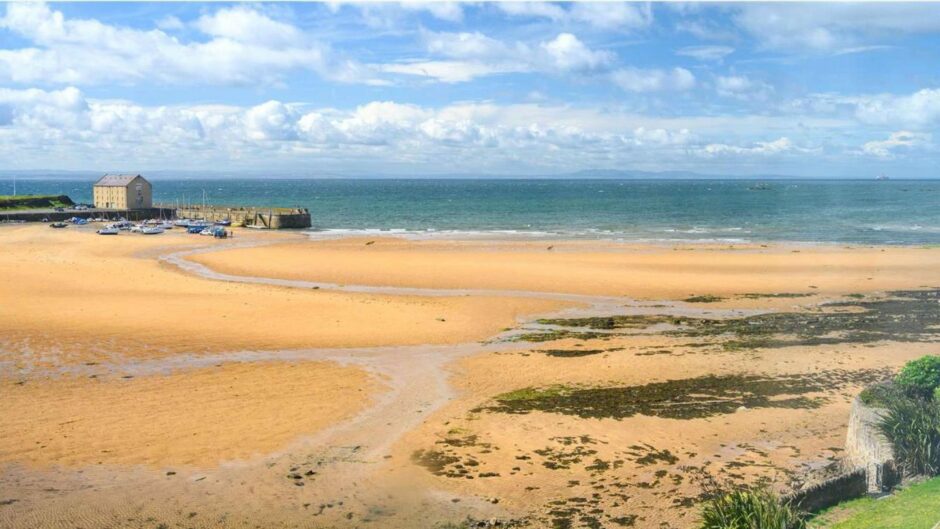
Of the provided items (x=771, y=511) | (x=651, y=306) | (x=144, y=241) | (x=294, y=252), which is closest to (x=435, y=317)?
(x=651, y=306)

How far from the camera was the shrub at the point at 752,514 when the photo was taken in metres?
9.03

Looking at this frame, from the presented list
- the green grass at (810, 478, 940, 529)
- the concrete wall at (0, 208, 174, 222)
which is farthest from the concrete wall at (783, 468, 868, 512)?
the concrete wall at (0, 208, 174, 222)

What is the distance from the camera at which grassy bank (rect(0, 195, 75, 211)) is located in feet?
272

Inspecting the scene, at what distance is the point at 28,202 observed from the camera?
8588 cm

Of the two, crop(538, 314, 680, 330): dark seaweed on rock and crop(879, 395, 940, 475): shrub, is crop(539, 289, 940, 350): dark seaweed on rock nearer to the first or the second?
crop(538, 314, 680, 330): dark seaweed on rock

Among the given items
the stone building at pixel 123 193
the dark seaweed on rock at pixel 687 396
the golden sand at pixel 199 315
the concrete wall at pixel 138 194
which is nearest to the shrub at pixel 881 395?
the dark seaweed on rock at pixel 687 396

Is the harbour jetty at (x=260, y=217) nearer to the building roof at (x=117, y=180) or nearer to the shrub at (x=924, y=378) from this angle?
the building roof at (x=117, y=180)

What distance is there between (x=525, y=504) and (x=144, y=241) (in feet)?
179

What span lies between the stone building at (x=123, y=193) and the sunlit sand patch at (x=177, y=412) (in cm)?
7144

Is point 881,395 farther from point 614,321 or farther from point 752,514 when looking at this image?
point 614,321

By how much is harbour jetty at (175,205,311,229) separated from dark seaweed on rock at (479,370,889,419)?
59.3 metres

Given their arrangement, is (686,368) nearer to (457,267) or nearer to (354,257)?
(457,267)

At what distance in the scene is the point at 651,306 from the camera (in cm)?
2994

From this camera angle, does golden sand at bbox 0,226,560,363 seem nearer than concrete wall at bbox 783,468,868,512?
No
